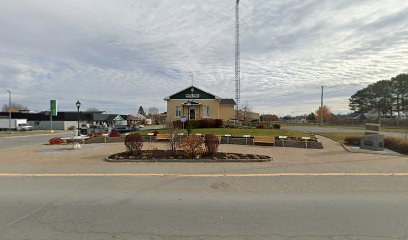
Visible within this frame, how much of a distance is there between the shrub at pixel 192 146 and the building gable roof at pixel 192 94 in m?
26.1

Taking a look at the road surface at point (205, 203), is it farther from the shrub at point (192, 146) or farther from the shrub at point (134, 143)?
the shrub at point (134, 143)

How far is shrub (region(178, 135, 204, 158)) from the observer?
1193 centimetres

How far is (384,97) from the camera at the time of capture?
2586 inches

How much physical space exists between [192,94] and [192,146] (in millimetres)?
26446

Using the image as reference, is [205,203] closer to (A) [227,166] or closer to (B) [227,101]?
(A) [227,166]

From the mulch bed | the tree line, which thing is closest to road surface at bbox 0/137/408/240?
the mulch bed

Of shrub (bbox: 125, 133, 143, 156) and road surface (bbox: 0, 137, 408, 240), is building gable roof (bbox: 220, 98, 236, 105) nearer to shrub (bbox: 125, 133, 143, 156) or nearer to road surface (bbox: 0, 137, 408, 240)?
shrub (bbox: 125, 133, 143, 156)

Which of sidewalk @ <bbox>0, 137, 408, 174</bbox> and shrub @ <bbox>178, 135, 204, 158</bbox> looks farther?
shrub @ <bbox>178, 135, 204, 158</bbox>

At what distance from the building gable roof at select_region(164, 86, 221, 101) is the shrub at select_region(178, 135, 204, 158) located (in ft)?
85.6

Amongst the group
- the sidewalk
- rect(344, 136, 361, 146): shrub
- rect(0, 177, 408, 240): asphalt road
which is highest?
rect(344, 136, 361, 146): shrub

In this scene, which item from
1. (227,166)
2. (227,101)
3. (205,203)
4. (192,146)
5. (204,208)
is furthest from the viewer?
(227,101)

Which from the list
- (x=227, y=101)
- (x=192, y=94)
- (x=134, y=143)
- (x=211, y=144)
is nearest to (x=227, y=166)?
(x=211, y=144)

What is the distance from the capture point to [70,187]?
283 inches

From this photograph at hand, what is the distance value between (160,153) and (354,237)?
950cm
